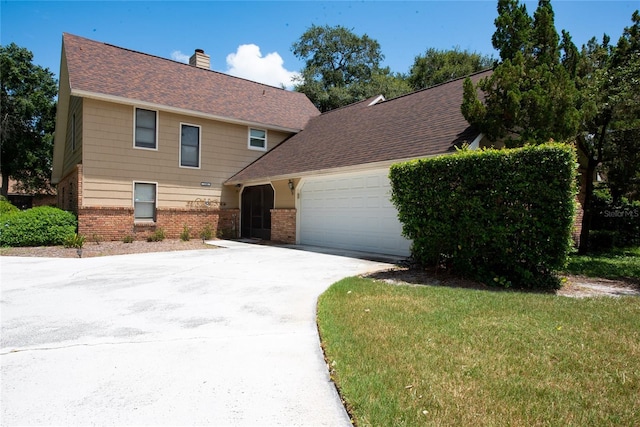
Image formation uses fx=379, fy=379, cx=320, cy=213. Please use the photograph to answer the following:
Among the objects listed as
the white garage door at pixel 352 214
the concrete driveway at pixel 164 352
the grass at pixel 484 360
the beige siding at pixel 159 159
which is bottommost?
the concrete driveway at pixel 164 352

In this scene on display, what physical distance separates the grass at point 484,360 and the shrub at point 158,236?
10.9 meters

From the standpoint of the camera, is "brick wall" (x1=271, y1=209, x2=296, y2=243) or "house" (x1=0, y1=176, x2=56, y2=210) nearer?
"brick wall" (x1=271, y1=209, x2=296, y2=243)

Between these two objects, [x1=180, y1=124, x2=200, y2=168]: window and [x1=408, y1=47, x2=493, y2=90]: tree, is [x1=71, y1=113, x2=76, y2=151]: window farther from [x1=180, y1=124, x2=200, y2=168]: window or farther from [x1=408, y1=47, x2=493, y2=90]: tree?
[x1=408, y1=47, x2=493, y2=90]: tree

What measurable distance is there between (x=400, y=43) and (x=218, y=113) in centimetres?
798

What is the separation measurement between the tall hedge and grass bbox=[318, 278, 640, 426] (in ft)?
4.46

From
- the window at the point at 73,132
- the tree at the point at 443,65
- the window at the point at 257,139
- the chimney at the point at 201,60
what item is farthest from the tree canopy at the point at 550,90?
the tree at the point at 443,65

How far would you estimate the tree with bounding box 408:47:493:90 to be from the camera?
101ft

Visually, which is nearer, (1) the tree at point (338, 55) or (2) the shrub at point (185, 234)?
(2) the shrub at point (185, 234)

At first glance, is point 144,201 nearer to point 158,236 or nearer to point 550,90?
point 158,236

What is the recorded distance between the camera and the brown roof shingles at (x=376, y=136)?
1009 cm

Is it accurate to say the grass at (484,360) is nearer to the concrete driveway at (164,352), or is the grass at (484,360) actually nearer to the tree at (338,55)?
the concrete driveway at (164,352)

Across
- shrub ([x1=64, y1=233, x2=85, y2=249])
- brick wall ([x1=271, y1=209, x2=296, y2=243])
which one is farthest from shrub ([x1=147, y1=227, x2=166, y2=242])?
brick wall ([x1=271, y1=209, x2=296, y2=243])

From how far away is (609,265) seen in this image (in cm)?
927

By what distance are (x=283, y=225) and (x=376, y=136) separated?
486 cm
